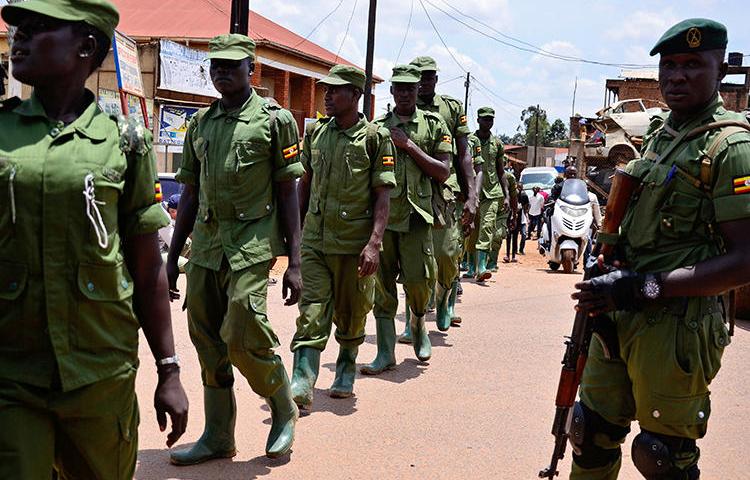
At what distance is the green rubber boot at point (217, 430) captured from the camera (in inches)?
187

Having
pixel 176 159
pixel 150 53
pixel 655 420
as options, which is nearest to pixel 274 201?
pixel 655 420

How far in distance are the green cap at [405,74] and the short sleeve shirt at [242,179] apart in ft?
7.47

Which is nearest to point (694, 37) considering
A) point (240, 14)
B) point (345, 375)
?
point (345, 375)

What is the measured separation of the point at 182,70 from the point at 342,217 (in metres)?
16.1

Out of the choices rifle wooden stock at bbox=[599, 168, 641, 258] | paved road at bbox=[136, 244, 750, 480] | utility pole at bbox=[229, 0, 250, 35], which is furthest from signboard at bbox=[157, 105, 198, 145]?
rifle wooden stock at bbox=[599, 168, 641, 258]

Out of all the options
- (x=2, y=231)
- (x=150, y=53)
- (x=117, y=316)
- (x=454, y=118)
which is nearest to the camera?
(x=2, y=231)

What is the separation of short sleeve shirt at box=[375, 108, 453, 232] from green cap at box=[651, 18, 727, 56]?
3585mm

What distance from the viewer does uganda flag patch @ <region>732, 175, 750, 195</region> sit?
3207 millimetres

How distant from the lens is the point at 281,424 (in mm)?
4898

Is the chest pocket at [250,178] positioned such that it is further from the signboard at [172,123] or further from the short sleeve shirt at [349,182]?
the signboard at [172,123]

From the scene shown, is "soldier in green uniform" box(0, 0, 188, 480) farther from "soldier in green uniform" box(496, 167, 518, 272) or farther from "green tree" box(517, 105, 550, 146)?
"green tree" box(517, 105, 550, 146)

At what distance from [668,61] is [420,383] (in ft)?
12.6

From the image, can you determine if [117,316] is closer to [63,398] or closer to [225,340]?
[63,398]

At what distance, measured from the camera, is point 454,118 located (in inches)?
319
